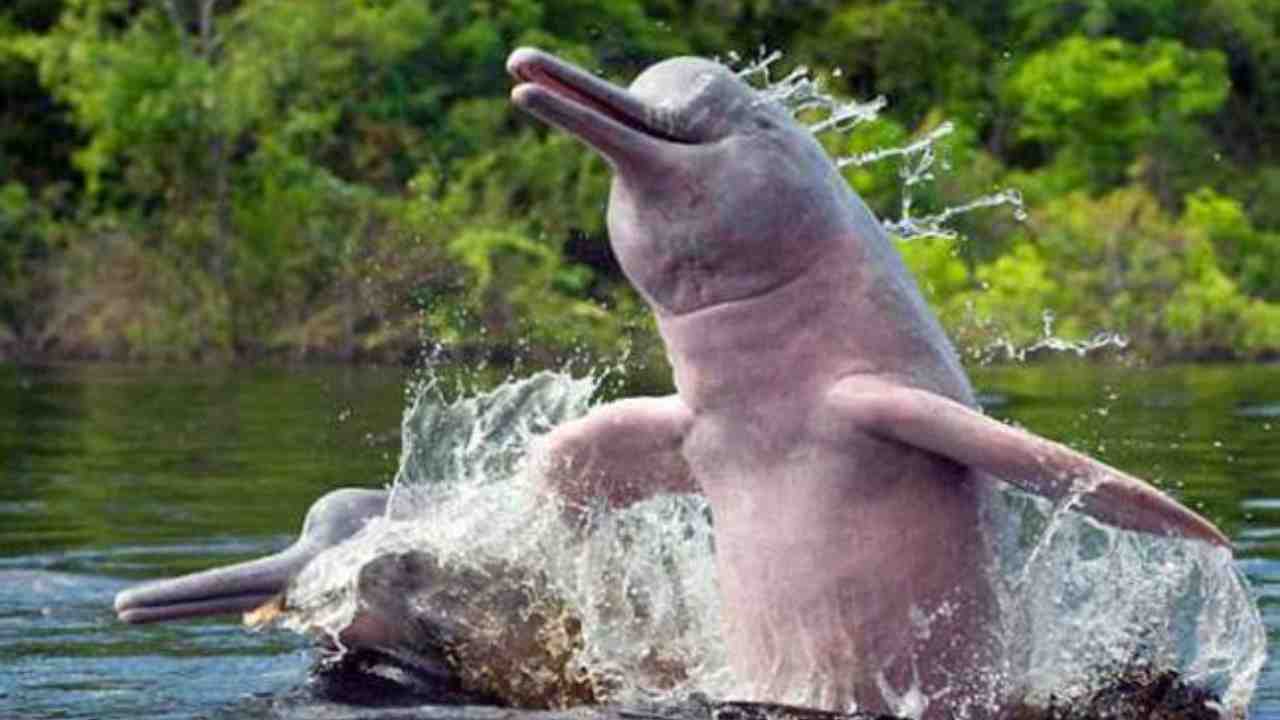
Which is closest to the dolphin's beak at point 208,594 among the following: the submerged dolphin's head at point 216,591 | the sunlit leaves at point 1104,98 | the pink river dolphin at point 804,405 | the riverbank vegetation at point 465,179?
the submerged dolphin's head at point 216,591

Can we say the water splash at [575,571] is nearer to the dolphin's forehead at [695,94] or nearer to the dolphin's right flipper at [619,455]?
the dolphin's right flipper at [619,455]

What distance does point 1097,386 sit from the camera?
2655cm

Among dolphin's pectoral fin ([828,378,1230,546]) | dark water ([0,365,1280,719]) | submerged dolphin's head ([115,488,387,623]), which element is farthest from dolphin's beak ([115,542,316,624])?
dolphin's pectoral fin ([828,378,1230,546])

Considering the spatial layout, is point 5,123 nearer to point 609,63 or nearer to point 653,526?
point 609,63

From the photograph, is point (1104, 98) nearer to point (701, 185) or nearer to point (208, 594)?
point (208, 594)

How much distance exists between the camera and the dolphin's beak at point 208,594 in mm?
9234

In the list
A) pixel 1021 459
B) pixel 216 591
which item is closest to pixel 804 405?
pixel 1021 459

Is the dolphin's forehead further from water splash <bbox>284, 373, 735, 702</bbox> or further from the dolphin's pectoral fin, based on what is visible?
water splash <bbox>284, 373, 735, 702</bbox>

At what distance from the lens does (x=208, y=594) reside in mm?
9234

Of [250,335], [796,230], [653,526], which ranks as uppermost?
[796,230]

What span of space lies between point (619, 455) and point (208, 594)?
124 cm

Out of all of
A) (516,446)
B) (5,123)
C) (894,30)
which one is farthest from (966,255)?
(516,446)

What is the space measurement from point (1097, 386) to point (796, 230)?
18251 mm

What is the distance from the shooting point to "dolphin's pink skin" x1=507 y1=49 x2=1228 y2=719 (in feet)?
27.9
